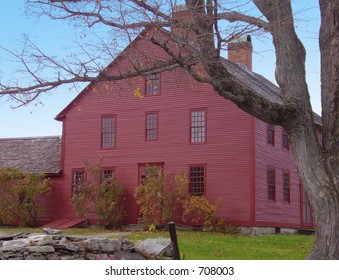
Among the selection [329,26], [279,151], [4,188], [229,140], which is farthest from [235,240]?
[4,188]

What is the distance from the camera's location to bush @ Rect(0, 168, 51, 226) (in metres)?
29.5

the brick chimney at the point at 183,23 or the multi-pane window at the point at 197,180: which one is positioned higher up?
the brick chimney at the point at 183,23

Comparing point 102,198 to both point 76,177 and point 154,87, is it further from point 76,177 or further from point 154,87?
point 154,87

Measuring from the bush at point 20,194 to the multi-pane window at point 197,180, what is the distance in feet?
24.2

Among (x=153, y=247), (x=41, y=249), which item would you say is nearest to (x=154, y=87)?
(x=153, y=247)

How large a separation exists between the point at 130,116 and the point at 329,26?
15349 mm

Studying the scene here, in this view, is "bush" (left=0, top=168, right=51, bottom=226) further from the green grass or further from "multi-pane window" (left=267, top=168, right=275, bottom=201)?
"multi-pane window" (left=267, top=168, right=275, bottom=201)

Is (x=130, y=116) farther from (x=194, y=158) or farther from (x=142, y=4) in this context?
(x=142, y=4)

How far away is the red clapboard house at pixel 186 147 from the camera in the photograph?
26078 millimetres

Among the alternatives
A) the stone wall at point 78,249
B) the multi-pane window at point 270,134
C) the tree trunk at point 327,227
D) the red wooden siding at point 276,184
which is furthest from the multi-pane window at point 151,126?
the tree trunk at point 327,227

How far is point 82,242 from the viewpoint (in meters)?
13.9

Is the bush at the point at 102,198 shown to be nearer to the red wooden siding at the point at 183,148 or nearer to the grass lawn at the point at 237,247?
the red wooden siding at the point at 183,148

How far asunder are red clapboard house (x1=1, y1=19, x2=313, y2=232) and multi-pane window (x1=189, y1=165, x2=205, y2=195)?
0.15 feet

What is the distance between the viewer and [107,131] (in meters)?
29.5
